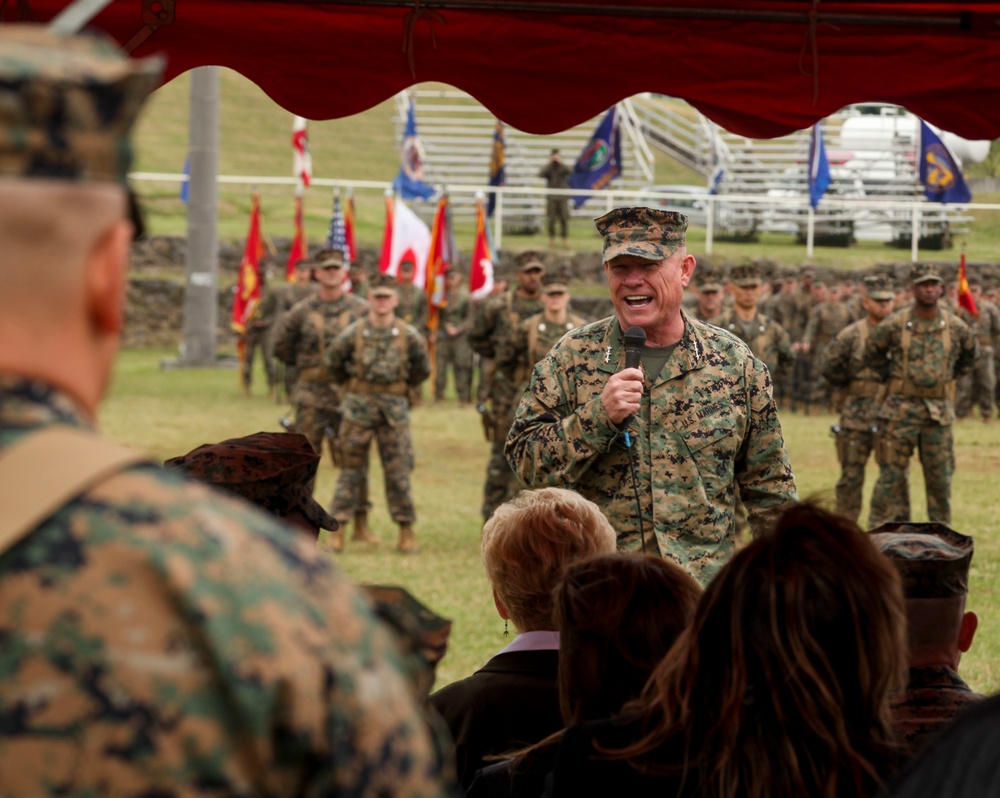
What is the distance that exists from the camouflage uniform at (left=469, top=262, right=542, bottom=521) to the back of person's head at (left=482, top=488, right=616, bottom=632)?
8423 mm

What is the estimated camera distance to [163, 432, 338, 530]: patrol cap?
307 centimetres

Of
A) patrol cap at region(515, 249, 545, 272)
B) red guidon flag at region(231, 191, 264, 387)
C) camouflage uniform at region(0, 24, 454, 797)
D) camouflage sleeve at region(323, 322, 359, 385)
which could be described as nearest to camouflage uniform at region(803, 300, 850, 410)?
red guidon flag at region(231, 191, 264, 387)

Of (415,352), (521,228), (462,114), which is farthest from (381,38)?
(462,114)

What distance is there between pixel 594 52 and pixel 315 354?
8.81m

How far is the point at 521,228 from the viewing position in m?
36.9

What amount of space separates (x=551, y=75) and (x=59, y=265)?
3979 millimetres

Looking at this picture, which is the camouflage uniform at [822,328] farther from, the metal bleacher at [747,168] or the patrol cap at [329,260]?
the patrol cap at [329,260]

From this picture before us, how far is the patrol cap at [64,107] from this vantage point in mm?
1272

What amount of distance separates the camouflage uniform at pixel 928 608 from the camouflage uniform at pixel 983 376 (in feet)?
68.4

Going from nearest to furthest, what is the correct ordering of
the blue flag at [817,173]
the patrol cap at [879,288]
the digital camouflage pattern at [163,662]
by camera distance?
1. the digital camouflage pattern at [163,662]
2. the patrol cap at [879,288]
3. the blue flag at [817,173]

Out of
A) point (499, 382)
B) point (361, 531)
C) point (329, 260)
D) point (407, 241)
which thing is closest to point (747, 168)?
point (407, 241)

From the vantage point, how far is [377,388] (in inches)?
476

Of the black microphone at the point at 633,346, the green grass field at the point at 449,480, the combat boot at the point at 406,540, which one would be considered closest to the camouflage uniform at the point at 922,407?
the green grass field at the point at 449,480

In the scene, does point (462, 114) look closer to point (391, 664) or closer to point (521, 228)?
point (521, 228)
